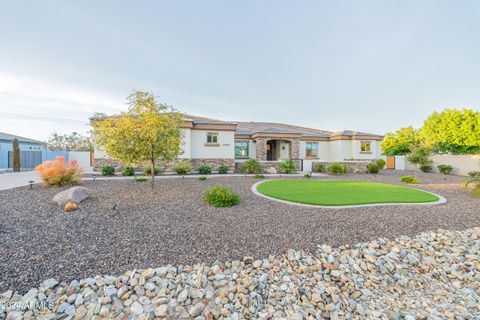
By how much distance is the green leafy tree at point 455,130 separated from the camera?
25578mm

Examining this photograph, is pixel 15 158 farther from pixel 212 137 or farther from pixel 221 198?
pixel 221 198

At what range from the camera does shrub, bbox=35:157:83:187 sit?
31.1 feet

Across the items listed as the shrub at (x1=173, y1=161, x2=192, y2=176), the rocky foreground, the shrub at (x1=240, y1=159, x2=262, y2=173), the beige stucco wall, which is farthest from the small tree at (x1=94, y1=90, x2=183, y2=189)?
the beige stucco wall

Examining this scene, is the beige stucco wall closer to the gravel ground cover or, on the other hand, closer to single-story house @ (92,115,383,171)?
single-story house @ (92,115,383,171)

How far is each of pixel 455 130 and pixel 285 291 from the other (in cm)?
3807

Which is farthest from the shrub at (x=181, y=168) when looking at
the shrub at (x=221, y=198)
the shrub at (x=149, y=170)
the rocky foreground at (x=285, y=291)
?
the rocky foreground at (x=285, y=291)

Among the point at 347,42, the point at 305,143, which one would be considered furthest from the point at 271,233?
the point at 305,143

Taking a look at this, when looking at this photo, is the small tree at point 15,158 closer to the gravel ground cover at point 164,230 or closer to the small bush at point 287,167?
the gravel ground cover at point 164,230

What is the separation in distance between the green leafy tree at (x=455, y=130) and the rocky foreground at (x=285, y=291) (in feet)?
96.0

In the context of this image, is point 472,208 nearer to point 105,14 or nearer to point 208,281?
point 208,281

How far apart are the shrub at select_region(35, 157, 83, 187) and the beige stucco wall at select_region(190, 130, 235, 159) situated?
867cm

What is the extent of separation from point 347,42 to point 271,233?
1586 cm

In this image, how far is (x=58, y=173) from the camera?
9.63 m

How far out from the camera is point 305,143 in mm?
23156
